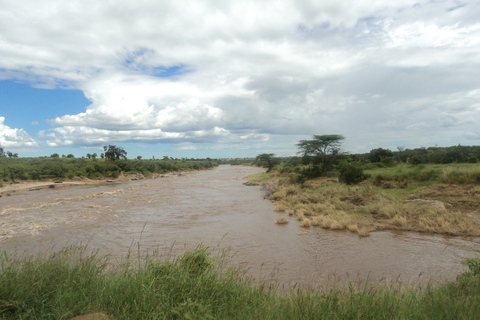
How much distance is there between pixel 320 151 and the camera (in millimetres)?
36156

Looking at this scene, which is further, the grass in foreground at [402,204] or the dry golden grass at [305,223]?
the dry golden grass at [305,223]

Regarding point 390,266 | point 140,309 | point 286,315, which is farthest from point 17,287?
point 390,266

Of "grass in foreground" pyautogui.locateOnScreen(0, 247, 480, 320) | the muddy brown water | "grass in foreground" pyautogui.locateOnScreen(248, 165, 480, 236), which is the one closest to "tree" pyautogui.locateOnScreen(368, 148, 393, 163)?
"grass in foreground" pyautogui.locateOnScreen(248, 165, 480, 236)

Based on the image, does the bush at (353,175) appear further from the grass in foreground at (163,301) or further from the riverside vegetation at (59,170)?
the riverside vegetation at (59,170)

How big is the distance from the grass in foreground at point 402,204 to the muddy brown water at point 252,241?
3.17 ft

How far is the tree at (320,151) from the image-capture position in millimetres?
33875

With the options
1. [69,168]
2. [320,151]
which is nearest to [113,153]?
[69,168]

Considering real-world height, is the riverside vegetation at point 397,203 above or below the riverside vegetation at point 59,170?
below

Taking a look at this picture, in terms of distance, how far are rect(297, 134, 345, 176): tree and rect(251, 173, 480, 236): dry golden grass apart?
11.9 m

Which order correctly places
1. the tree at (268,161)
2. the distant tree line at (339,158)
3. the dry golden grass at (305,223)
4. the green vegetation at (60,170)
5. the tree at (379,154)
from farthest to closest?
the tree at (268,161) → the tree at (379,154) → the green vegetation at (60,170) → the distant tree line at (339,158) → the dry golden grass at (305,223)

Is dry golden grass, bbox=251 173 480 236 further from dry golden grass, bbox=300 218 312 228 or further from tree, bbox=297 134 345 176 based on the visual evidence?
tree, bbox=297 134 345 176

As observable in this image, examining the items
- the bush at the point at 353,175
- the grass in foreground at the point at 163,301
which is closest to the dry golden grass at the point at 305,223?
the grass in foreground at the point at 163,301

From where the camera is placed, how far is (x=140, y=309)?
11.5ft

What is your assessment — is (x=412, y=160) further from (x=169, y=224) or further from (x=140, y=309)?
(x=140, y=309)
